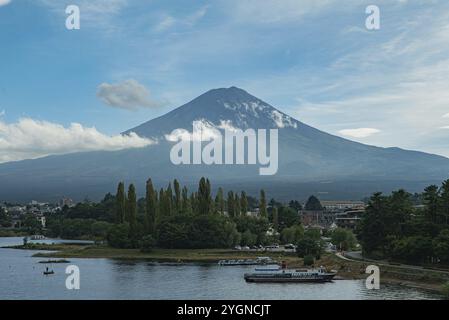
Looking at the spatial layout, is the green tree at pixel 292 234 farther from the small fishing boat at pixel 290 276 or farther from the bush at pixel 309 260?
the small fishing boat at pixel 290 276

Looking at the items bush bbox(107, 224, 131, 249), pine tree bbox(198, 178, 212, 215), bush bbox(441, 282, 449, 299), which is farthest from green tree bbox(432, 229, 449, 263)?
bush bbox(107, 224, 131, 249)

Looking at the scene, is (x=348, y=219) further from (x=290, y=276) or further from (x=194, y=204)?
(x=290, y=276)

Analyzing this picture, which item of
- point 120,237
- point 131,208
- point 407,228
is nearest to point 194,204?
point 131,208

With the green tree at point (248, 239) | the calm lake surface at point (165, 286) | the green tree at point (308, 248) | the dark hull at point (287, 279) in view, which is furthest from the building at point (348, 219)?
the dark hull at point (287, 279)

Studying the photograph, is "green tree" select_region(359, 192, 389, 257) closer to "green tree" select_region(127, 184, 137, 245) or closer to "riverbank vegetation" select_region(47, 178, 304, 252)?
"riverbank vegetation" select_region(47, 178, 304, 252)

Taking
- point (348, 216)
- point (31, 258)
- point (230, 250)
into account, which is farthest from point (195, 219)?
point (348, 216)

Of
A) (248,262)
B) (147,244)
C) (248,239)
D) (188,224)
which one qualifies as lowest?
(248,262)
